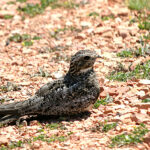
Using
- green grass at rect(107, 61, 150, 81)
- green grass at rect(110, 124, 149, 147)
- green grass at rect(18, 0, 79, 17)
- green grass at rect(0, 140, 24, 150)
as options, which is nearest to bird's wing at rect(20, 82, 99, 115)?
green grass at rect(0, 140, 24, 150)

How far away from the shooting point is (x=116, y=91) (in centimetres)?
773

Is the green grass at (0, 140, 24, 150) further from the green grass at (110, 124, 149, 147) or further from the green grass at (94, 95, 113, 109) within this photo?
the green grass at (94, 95, 113, 109)

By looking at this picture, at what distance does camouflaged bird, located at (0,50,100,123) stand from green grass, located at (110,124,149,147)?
1226mm

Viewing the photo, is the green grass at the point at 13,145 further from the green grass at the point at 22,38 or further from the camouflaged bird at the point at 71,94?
the green grass at the point at 22,38

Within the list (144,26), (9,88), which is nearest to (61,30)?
(144,26)

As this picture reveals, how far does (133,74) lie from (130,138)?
309cm

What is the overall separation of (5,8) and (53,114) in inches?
347

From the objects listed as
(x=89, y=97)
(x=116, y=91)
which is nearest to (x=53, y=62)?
(x=116, y=91)

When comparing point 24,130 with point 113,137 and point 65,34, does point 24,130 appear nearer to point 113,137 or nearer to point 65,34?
point 113,137

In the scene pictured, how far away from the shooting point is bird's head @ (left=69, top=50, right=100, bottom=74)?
6.84 meters

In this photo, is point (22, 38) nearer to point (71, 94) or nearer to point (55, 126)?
point (71, 94)

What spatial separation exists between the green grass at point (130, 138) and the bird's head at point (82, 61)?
5.30ft

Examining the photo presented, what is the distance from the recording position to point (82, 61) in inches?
271

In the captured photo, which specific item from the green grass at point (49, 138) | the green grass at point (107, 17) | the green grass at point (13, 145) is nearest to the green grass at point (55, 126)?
the green grass at point (49, 138)
